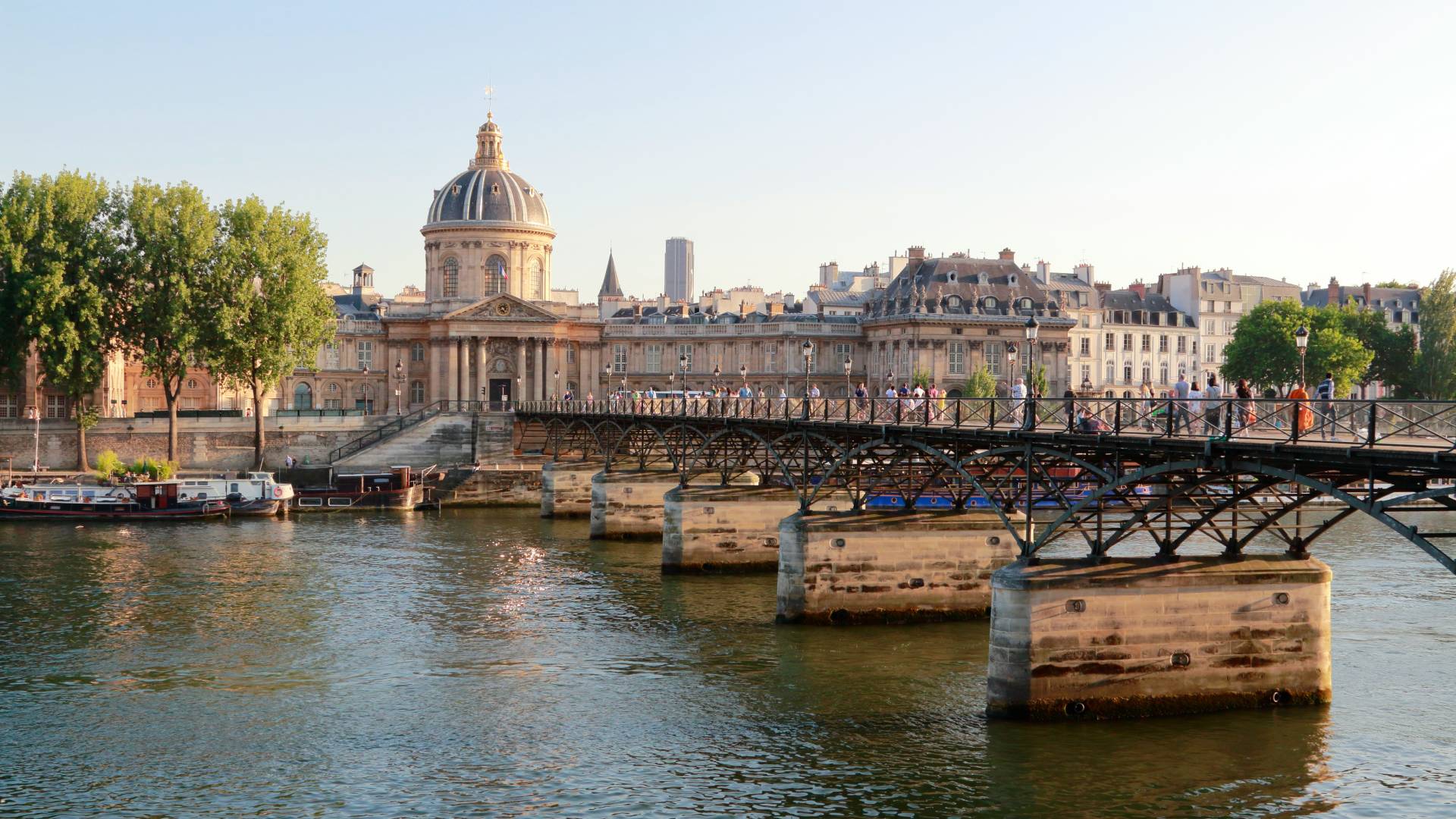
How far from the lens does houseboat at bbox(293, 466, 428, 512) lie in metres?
79.2

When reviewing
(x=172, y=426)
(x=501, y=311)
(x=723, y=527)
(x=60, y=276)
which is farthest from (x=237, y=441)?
(x=723, y=527)

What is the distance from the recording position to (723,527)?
5369 centimetres

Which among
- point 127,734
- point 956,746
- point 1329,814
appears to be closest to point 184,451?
point 127,734

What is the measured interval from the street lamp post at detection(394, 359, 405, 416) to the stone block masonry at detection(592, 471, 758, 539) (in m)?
62.3

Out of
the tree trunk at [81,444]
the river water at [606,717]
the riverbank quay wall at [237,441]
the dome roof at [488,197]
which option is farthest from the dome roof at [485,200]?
the river water at [606,717]

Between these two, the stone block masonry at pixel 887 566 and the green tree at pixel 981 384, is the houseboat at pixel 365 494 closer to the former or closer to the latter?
the stone block masonry at pixel 887 566

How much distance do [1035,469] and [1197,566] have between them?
15.5 ft

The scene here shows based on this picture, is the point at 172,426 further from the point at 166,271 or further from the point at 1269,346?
the point at 1269,346

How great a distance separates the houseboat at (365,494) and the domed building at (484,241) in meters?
43.7

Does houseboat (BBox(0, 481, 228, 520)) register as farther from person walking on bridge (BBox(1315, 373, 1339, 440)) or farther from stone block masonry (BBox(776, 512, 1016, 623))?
person walking on bridge (BBox(1315, 373, 1339, 440))

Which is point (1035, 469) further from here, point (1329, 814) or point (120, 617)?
point (120, 617)

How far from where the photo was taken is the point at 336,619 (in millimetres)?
43000

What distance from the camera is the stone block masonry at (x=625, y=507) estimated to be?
66.4 metres

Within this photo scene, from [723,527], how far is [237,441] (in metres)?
50.7
